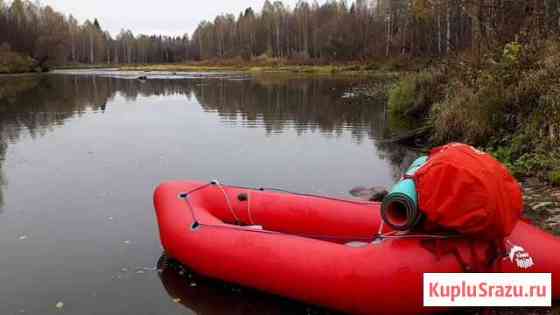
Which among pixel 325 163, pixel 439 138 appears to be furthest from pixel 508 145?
pixel 325 163

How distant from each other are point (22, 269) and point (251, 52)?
70534 mm

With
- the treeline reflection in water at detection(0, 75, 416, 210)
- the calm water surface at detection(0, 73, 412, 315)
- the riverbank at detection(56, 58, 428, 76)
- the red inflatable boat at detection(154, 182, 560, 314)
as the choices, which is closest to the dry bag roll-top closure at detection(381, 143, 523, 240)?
the red inflatable boat at detection(154, 182, 560, 314)

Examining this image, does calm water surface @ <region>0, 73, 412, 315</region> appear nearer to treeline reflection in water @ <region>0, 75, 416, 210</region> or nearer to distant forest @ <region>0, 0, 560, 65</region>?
treeline reflection in water @ <region>0, 75, 416, 210</region>

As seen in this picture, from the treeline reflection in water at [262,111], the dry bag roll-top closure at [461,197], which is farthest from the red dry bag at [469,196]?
the treeline reflection in water at [262,111]

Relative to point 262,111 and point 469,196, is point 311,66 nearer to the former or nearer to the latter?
point 262,111

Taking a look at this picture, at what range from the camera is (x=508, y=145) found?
8773 mm

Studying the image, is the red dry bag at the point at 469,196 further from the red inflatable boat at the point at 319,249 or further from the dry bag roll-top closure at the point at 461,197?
the red inflatable boat at the point at 319,249

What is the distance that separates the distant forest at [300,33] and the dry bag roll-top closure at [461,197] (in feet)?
30.0

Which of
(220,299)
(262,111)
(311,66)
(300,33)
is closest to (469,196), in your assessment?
(220,299)

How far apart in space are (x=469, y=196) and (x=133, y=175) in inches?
274

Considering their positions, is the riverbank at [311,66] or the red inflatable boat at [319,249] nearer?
the red inflatable boat at [319,249]

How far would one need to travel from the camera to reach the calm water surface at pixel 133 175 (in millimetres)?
4977

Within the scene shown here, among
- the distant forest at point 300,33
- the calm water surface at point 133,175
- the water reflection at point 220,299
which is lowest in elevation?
the water reflection at point 220,299

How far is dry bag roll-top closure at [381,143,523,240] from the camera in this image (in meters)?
3.66
